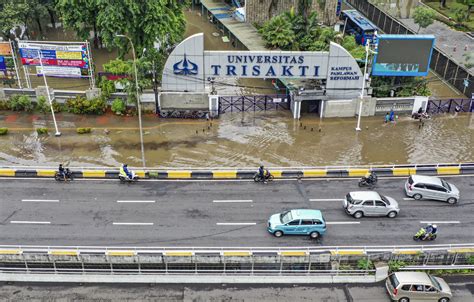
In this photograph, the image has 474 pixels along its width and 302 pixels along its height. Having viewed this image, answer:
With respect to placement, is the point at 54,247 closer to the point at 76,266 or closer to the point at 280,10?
the point at 76,266

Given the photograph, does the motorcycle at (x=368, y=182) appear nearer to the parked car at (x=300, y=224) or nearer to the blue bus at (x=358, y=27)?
the parked car at (x=300, y=224)

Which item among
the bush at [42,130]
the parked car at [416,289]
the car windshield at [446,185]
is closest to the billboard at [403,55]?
the car windshield at [446,185]

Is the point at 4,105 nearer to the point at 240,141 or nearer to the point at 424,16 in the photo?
the point at 240,141

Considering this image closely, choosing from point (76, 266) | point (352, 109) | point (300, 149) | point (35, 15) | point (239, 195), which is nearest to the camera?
point (76, 266)

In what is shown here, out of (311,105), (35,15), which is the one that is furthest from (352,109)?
(35,15)

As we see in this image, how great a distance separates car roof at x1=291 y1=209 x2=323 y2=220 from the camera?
2838 cm

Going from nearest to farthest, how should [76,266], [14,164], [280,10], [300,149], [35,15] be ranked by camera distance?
[76,266], [14,164], [300,149], [35,15], [280,10]

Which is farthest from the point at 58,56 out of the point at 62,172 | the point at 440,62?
the point at 440,62

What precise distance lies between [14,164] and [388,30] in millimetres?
53997

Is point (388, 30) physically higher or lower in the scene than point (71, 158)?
higher

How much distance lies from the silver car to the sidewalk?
31.7 meters

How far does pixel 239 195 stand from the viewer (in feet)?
108

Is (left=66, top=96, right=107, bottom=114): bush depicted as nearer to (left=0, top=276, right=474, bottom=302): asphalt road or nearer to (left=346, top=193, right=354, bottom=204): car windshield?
(left=0, top=276, right=474, bottom=302): asphalt road

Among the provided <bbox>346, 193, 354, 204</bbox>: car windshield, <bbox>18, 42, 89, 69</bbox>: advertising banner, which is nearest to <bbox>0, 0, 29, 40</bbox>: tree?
<bbox>18, 42, 89, 69</bbox>: advertising banner
